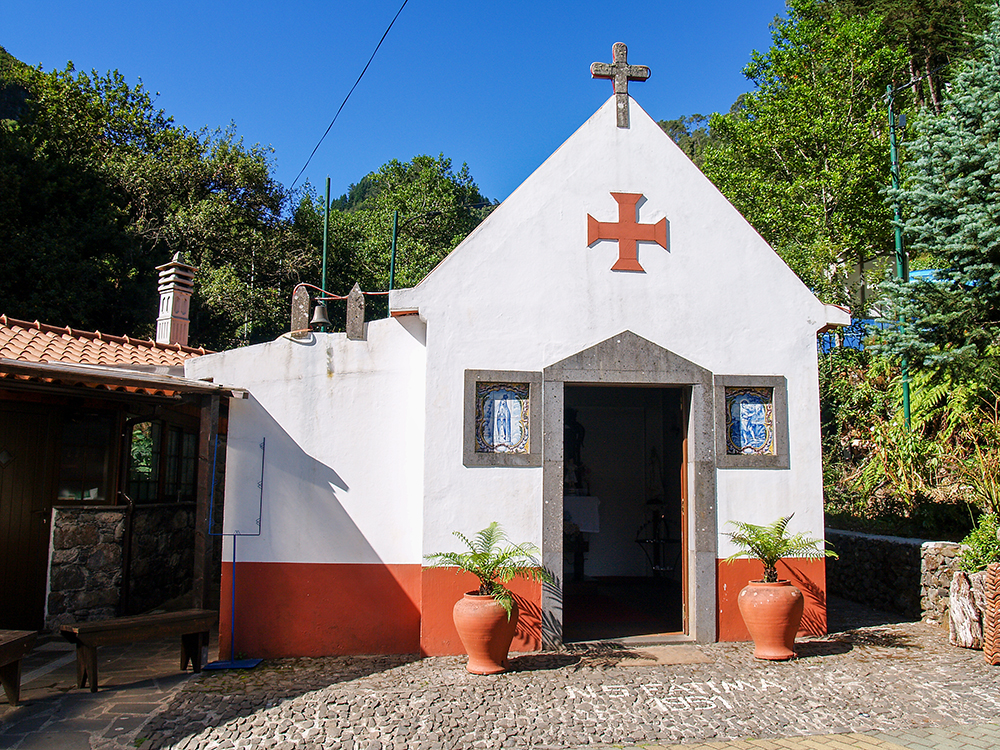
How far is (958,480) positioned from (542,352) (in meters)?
→ 7.04

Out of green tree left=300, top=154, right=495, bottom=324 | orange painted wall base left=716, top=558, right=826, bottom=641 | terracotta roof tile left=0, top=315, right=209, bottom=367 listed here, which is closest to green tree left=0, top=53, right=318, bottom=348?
green tree left=300, top=154, right=495, bottom=324

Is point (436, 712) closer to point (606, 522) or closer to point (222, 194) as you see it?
point (606, 522)

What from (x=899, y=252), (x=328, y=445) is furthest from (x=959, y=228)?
(x=328, y=445)

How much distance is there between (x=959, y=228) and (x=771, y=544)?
21.5ft

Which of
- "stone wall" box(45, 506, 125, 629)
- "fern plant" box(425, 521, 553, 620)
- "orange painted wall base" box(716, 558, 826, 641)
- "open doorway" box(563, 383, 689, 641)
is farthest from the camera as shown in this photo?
"open doorway" box(563, 383, 689, 641)

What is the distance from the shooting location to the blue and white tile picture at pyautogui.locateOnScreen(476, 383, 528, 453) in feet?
22.5

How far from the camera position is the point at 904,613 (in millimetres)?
8391

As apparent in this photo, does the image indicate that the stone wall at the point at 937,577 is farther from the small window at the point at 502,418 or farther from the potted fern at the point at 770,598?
the small window at the point at 502,418

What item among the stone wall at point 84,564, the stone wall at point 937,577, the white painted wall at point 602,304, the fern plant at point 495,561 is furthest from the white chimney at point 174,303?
the stone wall at point 937,577

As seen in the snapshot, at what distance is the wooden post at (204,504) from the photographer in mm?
6582

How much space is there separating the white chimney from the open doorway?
20.4 ft

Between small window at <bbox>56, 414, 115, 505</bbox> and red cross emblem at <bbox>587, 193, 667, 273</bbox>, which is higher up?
red cross emblem at <bbox>587, 193, 667, 273</bbox>

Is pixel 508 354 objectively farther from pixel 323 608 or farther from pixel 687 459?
pixel 323 608

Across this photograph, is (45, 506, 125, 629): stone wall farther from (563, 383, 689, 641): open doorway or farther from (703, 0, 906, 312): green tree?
(703, 0, 906, 312): green tree
